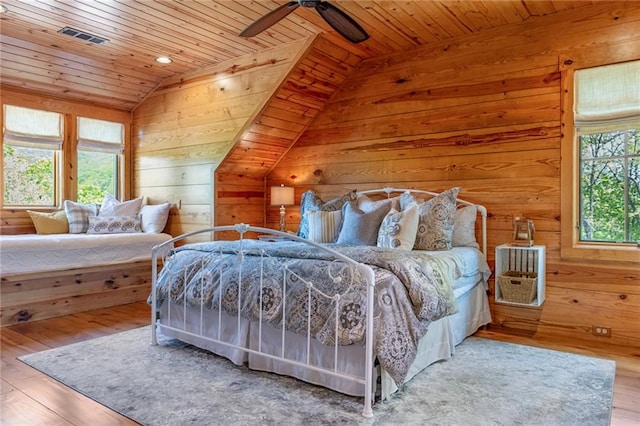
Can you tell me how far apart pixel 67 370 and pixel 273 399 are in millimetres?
1366

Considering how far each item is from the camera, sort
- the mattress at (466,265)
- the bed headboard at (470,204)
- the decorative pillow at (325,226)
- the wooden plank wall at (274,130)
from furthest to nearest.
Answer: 1. the wooden plank wall at (274,130)
2. the decorative pillow at (325,226)
3. the bed headboard at (470,204)
4. the mattress at (466,265)

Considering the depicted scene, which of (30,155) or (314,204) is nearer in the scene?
(314,204)

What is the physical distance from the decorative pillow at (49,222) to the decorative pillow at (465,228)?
158 inches

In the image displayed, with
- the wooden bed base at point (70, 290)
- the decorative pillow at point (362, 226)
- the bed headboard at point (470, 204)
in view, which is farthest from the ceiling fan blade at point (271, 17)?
the wooden bed base at point (70, 290)

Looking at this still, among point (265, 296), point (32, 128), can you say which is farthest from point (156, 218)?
point (265, 296)

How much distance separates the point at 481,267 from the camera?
3535mm

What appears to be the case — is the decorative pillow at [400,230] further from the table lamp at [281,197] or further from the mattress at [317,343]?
the table lamp at [281,197]

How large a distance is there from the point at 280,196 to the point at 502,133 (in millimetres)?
2252

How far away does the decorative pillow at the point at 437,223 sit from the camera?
341cm

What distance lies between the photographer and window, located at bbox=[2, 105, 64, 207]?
462 cm

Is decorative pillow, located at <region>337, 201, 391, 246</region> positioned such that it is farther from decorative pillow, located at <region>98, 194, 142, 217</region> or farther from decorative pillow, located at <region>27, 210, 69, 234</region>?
decorative pillow, located at <region>27, 210, 69, 234</region>

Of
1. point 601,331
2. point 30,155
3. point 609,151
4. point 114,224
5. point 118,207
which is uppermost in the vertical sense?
point 30,155

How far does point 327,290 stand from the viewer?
237cm

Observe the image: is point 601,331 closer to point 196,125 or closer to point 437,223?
point 437,223
